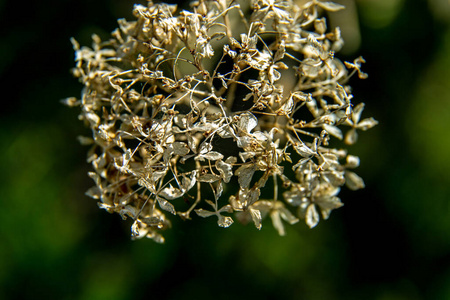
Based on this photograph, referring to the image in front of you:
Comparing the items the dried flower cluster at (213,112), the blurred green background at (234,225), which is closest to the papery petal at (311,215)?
the dried flower cluster at (213,112)

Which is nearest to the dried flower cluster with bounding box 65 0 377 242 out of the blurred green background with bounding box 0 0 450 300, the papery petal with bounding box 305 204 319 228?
the papery petal with bounding box 305 204 319 228

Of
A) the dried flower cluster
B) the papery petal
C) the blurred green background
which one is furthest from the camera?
the blurred green background

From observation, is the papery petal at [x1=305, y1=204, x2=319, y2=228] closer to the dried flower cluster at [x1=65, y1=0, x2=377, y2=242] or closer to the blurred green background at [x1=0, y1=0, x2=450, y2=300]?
the dried flower cluster at [x1=65, y1=0, x2=377, y2=242]

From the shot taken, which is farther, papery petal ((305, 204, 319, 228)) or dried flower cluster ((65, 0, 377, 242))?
papery petal ((305, 204, 319, 228))

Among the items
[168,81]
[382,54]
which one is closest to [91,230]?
[168,81]

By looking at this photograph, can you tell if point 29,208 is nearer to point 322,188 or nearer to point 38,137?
point 38,137

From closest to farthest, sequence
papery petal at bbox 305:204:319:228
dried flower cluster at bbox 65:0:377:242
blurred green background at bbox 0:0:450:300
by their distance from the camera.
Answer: dried flower cluster at bbox 65:0:377:242 < papery petal at bbox 305:204:319:228 < blurred green background at bbox 0:0:450:300

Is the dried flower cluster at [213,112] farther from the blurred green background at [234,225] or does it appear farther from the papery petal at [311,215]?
the blurred green background at [234,225]
